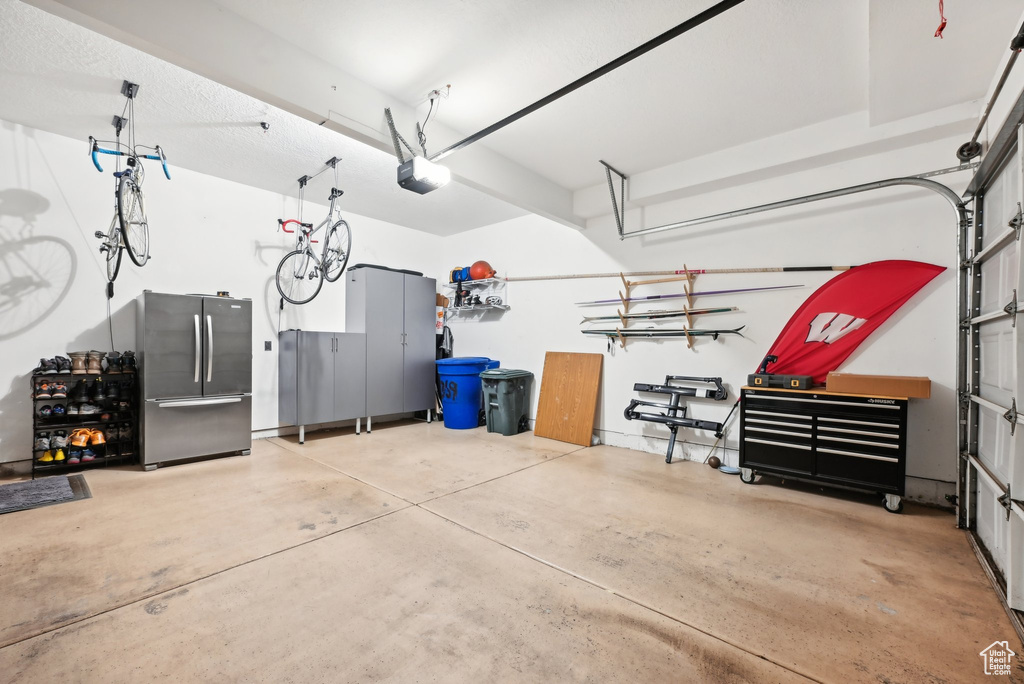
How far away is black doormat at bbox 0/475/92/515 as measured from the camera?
2.92 meters

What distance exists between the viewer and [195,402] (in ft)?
13.2

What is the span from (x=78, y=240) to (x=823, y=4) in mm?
6179

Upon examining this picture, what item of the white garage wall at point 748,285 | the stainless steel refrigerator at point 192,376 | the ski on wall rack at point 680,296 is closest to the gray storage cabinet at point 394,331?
the white garage wall at point 748,285

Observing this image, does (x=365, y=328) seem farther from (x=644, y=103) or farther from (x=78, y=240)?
(x=644, y=103)

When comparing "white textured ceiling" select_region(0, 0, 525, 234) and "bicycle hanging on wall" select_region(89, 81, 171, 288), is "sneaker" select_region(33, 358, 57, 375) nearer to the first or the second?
"bicycle hanging on wall" select_region(89, 81, 171, 288)

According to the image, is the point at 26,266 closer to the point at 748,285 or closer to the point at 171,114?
the point at 171,114

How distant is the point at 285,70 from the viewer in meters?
2.54

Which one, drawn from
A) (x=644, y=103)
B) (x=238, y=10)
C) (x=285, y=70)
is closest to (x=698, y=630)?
(x=644, y=103)

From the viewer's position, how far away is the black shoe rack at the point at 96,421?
139 inches

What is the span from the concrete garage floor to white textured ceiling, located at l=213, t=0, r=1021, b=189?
3008mm

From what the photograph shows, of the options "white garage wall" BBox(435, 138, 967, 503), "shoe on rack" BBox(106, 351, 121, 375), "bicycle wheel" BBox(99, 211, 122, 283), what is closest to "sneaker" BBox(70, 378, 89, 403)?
"shoe on rack" BBox(106, 351, 121, 375)

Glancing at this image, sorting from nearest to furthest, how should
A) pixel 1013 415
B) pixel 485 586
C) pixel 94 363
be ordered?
1. pixel 1013 415
2. pixel 485 586
3. pixel 94 363

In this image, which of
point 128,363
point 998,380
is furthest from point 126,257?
point 998,380

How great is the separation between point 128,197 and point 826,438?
612 centimetres
